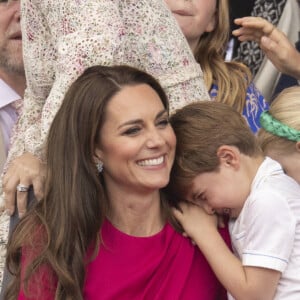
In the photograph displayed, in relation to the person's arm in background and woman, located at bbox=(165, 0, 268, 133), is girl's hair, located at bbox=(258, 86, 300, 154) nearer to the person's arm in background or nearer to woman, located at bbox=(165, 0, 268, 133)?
the person's arm in background

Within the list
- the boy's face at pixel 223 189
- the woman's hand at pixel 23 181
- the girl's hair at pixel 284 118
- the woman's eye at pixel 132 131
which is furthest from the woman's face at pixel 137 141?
the girl's hair at pixel 284 118

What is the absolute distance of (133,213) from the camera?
241 cm

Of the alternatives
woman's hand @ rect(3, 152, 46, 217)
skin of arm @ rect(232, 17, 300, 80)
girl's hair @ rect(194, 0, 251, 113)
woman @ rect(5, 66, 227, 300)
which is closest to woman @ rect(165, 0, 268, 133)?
girl's hair @ rect(194, 0, 251, 113)

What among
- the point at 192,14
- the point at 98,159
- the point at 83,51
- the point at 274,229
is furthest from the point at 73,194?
the point at 192,14

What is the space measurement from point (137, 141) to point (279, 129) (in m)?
0.46

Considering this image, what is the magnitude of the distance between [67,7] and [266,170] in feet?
2.37

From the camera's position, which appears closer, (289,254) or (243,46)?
(289,254)

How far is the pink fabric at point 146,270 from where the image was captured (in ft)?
7.64

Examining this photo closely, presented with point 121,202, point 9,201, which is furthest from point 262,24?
point 9,201

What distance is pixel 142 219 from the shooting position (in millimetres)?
2420

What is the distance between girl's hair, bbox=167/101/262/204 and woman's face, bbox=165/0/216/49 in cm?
85

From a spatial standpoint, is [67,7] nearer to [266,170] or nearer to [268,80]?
[266,170]

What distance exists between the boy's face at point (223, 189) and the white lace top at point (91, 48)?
0.25 m

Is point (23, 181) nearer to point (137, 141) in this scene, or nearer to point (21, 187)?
point (21, 187)
